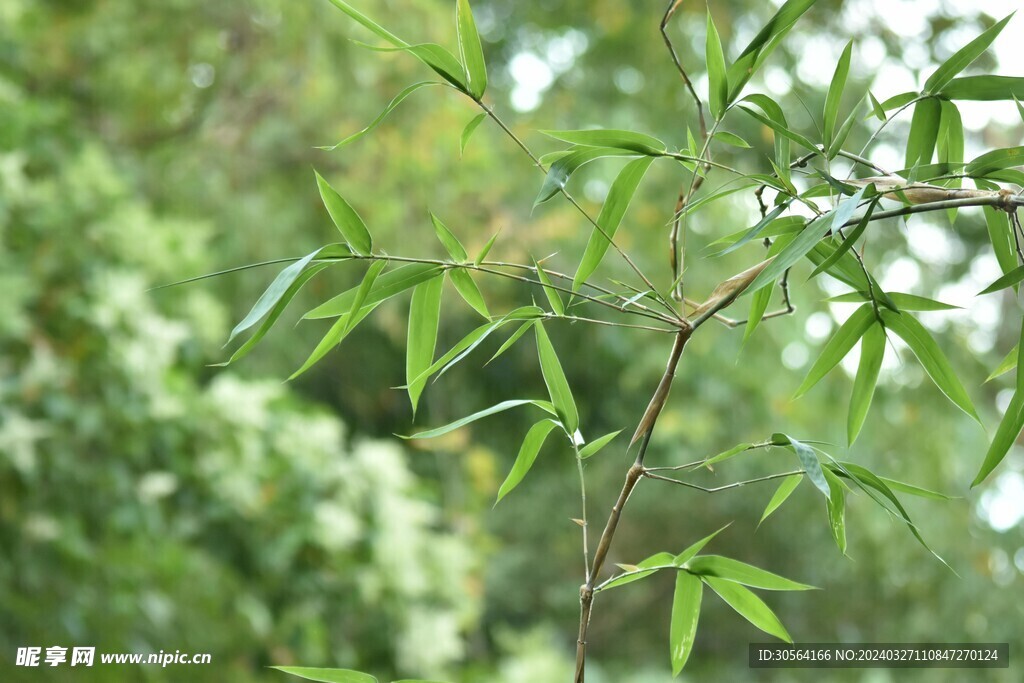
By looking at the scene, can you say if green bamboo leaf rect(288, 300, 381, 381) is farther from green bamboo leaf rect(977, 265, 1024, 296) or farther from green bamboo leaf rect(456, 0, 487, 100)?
green bamboo leaf rect(977, 265, 1024, 296)

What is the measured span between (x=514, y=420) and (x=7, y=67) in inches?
57.9

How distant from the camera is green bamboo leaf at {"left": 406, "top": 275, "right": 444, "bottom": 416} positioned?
1.26ft

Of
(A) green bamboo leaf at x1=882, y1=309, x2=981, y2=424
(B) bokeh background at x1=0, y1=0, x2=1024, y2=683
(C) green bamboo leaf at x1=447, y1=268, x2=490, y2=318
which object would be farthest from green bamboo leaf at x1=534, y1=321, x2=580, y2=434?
(B) bokeh background at x1=0, y1=0, x2=1024, y2=683

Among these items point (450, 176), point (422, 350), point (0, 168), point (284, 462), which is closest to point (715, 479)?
point (450, 176)

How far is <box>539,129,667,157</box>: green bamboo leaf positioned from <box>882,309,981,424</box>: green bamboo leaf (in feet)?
Answer: 0.39

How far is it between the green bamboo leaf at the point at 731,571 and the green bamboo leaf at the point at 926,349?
98mm

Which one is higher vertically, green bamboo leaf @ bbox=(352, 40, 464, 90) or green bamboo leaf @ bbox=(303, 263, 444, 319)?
green bamboo leaf @ bbox=(352, 40, 464, 90)

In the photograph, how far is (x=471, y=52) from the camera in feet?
1.18

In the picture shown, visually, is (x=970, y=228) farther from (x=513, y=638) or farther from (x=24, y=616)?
(x=24, y=616)

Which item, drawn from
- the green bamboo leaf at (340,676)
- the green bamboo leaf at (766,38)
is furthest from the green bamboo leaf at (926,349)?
the green bamboo leaf at (340,676)

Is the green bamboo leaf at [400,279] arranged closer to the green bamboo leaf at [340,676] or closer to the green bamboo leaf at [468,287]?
the green bamboo leaf at [468,287]

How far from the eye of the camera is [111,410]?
142 centimetres

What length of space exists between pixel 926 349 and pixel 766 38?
0.14 metres

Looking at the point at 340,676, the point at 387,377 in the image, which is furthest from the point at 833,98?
the point at 387,377
